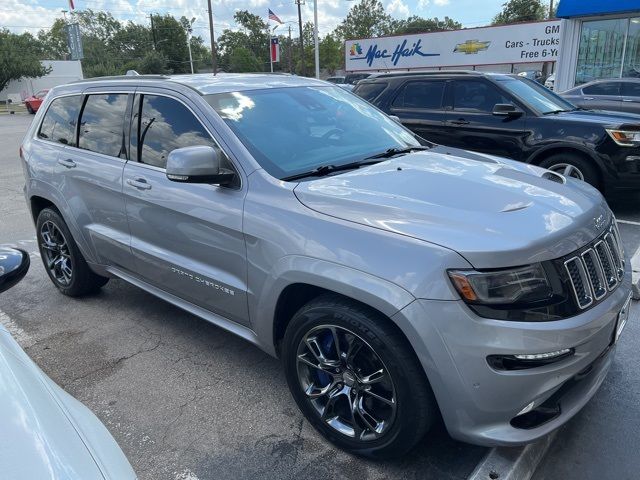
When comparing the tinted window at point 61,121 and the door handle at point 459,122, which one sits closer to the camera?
the tinted window at point 61,121

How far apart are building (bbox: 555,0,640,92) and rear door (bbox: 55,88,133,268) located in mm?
15052

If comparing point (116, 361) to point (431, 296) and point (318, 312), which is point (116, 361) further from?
point (431, 296)

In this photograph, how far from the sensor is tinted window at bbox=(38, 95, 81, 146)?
4328 millimetres

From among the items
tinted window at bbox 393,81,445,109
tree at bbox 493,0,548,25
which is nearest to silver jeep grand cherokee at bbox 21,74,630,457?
tinted window at bbox 393,81,445,109

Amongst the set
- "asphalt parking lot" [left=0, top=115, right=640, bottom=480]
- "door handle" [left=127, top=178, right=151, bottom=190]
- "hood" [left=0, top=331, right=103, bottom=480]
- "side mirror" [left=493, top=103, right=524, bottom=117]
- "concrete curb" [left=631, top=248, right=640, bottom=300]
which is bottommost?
"asphalt parking lot" [left=0, top=115, right=640, bottom=480]

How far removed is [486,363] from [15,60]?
5725 cm

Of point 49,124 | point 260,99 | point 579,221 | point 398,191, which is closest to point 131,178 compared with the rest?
point 260,99

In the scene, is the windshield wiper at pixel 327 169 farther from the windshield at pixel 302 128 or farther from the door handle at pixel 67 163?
the door handle at pixel 67 163

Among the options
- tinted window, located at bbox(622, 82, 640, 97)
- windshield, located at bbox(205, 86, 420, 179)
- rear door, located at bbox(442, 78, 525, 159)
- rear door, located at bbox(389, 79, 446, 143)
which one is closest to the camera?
windshield, located at bbox(205, 86, 420, 179)

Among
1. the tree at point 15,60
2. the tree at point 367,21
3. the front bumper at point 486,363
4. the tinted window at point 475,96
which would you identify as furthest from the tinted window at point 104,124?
the tree at point 367,21

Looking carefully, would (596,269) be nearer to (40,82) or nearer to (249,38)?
(40,82)

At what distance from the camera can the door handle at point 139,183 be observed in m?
3.43

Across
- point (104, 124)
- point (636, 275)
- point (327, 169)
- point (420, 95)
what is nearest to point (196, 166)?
point (327, 169)

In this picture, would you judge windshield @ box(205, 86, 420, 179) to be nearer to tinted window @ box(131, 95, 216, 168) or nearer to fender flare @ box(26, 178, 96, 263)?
tinted window @ box(131, 95, 216, 168)
